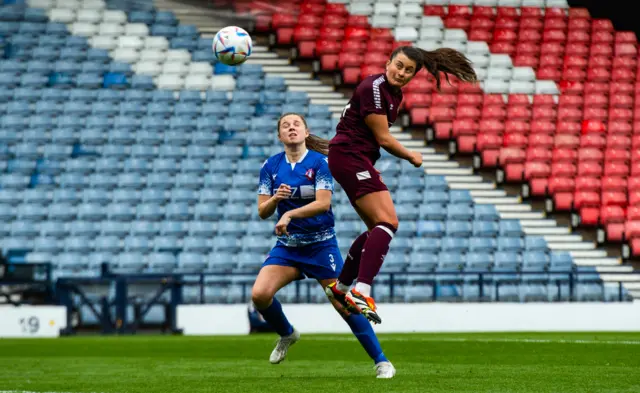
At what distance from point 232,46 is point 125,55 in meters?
13.0

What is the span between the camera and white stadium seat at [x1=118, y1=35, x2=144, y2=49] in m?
21.7

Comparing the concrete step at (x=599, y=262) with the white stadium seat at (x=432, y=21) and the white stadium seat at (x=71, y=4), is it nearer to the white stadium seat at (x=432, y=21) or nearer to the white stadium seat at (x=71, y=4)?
the white stadium seat at (x=432, y=21)

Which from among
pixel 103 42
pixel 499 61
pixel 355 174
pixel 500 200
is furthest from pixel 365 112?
pixel 103 42

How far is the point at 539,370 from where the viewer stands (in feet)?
23.8

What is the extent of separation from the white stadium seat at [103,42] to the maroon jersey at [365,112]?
15904 millimetres

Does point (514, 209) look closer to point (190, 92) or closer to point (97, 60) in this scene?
point (190, 92)

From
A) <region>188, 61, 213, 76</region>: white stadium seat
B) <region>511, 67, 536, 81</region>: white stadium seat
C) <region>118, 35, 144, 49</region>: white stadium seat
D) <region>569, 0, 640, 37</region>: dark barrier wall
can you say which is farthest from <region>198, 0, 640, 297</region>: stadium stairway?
<region>569, 0, 640, 37</region>: dark barrier wall

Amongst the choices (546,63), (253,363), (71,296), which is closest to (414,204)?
(546,63)

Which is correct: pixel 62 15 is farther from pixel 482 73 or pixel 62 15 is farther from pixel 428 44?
pixel 482 73

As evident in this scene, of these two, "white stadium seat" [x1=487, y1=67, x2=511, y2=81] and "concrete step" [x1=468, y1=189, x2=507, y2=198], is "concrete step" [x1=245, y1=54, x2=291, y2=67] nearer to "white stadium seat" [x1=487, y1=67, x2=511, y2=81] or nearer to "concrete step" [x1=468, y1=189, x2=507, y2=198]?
"white stadium seat" [x1=487, y1=67, x2=511, y2=81]

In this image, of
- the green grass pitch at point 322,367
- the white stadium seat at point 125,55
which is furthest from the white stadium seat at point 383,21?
the green grass pitch at point 322,367

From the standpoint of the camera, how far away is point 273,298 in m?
7.34

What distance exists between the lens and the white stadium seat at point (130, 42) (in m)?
21.7

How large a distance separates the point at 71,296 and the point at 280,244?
9.45 metres
